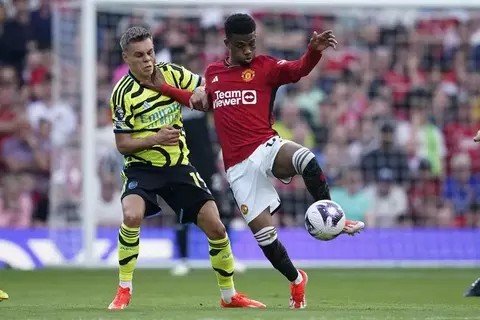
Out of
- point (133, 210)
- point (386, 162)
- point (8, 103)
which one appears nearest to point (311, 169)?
point (133, 210)

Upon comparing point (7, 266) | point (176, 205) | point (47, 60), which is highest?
point (47, 60)

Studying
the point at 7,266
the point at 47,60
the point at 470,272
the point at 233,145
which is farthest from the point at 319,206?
the point at 47,60

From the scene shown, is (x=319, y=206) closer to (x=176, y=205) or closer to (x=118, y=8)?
(x=176, y=205)

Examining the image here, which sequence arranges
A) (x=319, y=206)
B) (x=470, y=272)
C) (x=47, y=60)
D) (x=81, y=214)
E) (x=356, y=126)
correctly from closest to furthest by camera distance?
(x=319, y=206) < (x=470, y=272) < (x=81, y=214) < (x=356, y=126) < (x=47, y=60)

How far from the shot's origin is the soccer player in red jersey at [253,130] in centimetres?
1037

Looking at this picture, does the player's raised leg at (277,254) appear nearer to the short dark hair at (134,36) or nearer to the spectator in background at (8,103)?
the short dark hair at (134,36)

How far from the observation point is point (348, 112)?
2012 centimetres

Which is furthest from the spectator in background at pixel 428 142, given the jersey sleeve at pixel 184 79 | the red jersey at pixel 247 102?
the red jersey at pixel 247 102

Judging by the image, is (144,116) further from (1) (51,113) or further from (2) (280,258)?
(1) (51,113)

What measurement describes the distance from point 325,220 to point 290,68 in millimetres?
1314

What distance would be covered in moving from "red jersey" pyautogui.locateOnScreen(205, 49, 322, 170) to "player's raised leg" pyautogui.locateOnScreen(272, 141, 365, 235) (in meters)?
0.28

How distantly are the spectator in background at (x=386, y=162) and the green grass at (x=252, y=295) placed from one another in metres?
2.71

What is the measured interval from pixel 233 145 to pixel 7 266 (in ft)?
27.3

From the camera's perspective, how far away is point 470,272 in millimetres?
17000
